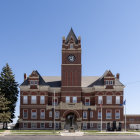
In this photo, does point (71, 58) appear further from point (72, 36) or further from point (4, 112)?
point (4, 112)

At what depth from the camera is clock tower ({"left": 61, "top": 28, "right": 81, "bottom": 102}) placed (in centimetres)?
7325

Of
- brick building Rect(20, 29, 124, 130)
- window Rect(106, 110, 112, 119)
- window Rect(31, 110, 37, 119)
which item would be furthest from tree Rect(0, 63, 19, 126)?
window Rect(106, 110, 112, 119)

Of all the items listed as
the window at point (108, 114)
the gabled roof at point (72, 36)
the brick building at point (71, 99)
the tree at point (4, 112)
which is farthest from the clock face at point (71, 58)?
the tree at point (4, 112)

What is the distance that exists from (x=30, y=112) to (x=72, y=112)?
11.5 metres

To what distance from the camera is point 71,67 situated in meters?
73.9

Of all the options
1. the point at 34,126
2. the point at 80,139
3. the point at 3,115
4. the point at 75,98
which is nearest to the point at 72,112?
the point at 75,98

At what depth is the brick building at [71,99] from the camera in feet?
235

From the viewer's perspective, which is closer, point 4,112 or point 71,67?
point 4,112

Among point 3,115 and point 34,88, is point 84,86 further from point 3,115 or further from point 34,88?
point 3,115

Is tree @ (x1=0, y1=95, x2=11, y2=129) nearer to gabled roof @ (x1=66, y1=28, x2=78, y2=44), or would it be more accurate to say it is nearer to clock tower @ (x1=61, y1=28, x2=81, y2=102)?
clock tower @ (x1=61, y1=28, x2=81, y2=102)

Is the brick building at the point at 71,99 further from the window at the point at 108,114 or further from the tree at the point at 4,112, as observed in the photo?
the tree at the point at 4,112

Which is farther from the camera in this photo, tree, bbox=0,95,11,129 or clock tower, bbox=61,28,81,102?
clock tower, bbox=61,28,81,102

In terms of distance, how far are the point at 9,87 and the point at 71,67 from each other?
59.0ft

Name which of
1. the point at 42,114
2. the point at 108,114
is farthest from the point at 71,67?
the point at 108,114
